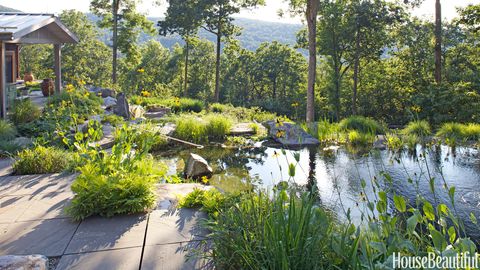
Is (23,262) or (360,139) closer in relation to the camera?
(23,262)

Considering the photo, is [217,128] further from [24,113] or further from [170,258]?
[170,258]

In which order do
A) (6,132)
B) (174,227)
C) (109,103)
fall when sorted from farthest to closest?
1. (109,103)
2. (6,132)
3. (174,227)

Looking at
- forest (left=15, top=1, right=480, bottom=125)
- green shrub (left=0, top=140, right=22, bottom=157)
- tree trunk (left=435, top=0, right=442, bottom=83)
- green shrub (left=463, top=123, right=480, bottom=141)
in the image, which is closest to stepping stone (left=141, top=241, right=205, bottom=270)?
green shrub (left=0, top=140, right=22, bottom=157)

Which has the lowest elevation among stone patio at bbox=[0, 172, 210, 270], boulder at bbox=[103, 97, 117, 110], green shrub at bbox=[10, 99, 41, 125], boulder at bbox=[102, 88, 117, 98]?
stone patio at bbox=[0, 172, 210, 270]

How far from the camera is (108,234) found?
9.57 ft

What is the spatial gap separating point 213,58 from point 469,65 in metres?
18.5

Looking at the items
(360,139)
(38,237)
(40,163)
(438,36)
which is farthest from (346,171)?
(438,36)

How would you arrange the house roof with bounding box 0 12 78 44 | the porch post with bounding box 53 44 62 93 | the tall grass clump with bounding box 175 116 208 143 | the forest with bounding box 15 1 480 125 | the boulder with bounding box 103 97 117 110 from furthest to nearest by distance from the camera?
the forest with bounding box 15 1 480 125
the porch post with bounding box 53 44 62 93
the boulder with bounding box 103 97 117 110
the tall grass clump with bounding box 175 116 208 143
the house roof with bounding box 0 12 78 44

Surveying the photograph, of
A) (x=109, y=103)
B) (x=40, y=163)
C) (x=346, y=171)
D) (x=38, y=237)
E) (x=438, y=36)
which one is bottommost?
(x=346, y=171)

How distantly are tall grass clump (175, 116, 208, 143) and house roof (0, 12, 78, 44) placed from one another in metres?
3.83

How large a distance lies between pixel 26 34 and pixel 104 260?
7.91m

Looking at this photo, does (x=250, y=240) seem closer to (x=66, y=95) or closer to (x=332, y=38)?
(x=66, y=95)

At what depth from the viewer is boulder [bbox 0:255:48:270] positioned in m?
2.19

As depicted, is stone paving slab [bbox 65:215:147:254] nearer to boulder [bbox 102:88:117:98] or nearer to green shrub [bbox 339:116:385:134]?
green shrub [bbox 339:116:385:134]
